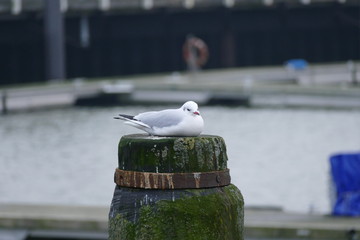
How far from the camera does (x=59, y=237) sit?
14.5m

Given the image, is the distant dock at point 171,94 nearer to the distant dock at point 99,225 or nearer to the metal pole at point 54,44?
the metal pole at point 54,44

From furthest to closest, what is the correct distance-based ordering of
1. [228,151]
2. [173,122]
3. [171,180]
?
1. [228,151]
2. [173,122]
3. [171,180]

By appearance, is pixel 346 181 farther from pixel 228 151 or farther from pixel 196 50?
pixel 196 50

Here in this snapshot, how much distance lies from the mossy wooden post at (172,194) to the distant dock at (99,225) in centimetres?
997

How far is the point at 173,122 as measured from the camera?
4.00 meters

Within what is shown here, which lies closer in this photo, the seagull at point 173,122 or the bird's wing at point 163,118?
the seagull at point 173,122

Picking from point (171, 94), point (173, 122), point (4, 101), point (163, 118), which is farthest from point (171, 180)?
point (171, 94)

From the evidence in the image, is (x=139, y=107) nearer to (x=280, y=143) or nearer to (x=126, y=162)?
(x=280, y=143)

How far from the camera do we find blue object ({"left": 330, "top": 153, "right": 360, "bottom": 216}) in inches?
626

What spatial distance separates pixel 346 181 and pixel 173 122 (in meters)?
12.3

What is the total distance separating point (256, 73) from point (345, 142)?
635 inches

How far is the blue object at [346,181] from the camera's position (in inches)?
626

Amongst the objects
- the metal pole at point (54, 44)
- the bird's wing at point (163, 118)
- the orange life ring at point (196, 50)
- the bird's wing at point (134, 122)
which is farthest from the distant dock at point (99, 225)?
the orange life ring at point (196, 50)

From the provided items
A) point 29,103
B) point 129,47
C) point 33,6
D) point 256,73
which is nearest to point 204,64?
point 129,47
